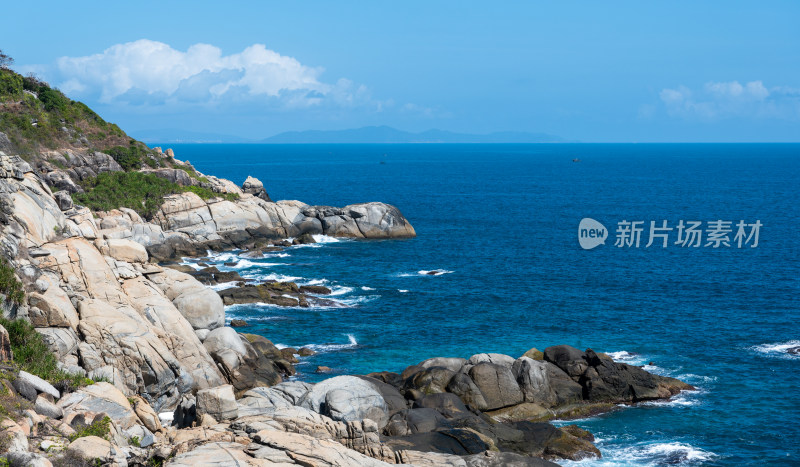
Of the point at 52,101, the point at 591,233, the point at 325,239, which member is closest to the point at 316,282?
the point at 325,239

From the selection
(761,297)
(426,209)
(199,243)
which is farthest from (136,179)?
(761,297)

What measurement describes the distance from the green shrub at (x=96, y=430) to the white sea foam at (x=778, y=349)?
44.0 meters

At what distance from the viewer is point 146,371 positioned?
3584 centimetres

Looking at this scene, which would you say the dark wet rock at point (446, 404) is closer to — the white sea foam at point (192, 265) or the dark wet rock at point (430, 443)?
the dark wet rock at point (430, 443)

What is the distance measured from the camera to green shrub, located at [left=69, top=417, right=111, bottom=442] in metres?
22.4

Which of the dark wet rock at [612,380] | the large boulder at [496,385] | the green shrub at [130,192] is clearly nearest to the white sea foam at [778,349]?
the dark wet rock at [612,380]

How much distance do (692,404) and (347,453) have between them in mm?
25862

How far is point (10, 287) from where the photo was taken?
32125mm

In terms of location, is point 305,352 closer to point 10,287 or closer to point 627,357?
point 10,287

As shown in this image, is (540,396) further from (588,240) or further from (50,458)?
(588,240)

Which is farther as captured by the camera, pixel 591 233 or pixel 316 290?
pixel 591 233

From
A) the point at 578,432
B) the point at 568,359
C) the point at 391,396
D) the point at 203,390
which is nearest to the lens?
the point at 203,390

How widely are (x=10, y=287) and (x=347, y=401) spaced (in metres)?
15.9

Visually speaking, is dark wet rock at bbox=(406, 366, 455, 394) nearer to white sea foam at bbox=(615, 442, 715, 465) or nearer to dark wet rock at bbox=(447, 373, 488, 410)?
dark wet rock at bbox=(447, 373, 488, 410)
